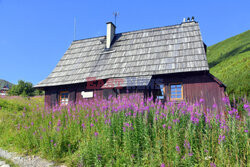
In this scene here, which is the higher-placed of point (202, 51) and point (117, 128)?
point (202, 51)

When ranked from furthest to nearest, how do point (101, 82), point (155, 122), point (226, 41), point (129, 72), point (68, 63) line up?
point (226, 41), point (68, 63), point (101, 82), point (129, 72), point (155, 122)

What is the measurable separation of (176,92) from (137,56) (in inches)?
135

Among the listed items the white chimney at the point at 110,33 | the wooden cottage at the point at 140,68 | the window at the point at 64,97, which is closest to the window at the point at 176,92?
the wooden cottage at the point at 140,68

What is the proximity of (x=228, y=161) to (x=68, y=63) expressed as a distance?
13200mm

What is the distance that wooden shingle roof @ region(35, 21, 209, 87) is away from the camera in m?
11.7

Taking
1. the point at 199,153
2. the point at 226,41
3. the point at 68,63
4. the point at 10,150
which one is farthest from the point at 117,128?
the point at 226,41

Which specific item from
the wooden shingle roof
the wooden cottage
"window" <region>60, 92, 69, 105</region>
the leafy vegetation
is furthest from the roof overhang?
the leafy vegetation

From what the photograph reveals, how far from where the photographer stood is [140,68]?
480 inches

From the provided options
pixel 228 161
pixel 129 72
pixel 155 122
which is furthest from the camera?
pixel 129 72

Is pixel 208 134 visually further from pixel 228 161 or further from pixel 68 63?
pixel 68 63

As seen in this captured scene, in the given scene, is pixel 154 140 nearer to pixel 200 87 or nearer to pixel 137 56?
pixel 200 87

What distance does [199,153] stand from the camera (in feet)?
15.1

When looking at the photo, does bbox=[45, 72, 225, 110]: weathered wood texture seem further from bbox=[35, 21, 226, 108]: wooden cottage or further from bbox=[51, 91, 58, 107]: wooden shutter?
bbox=[51, 91, 58, 107]: wooden shutter

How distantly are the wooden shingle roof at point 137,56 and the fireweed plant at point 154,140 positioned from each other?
5.92 metres
